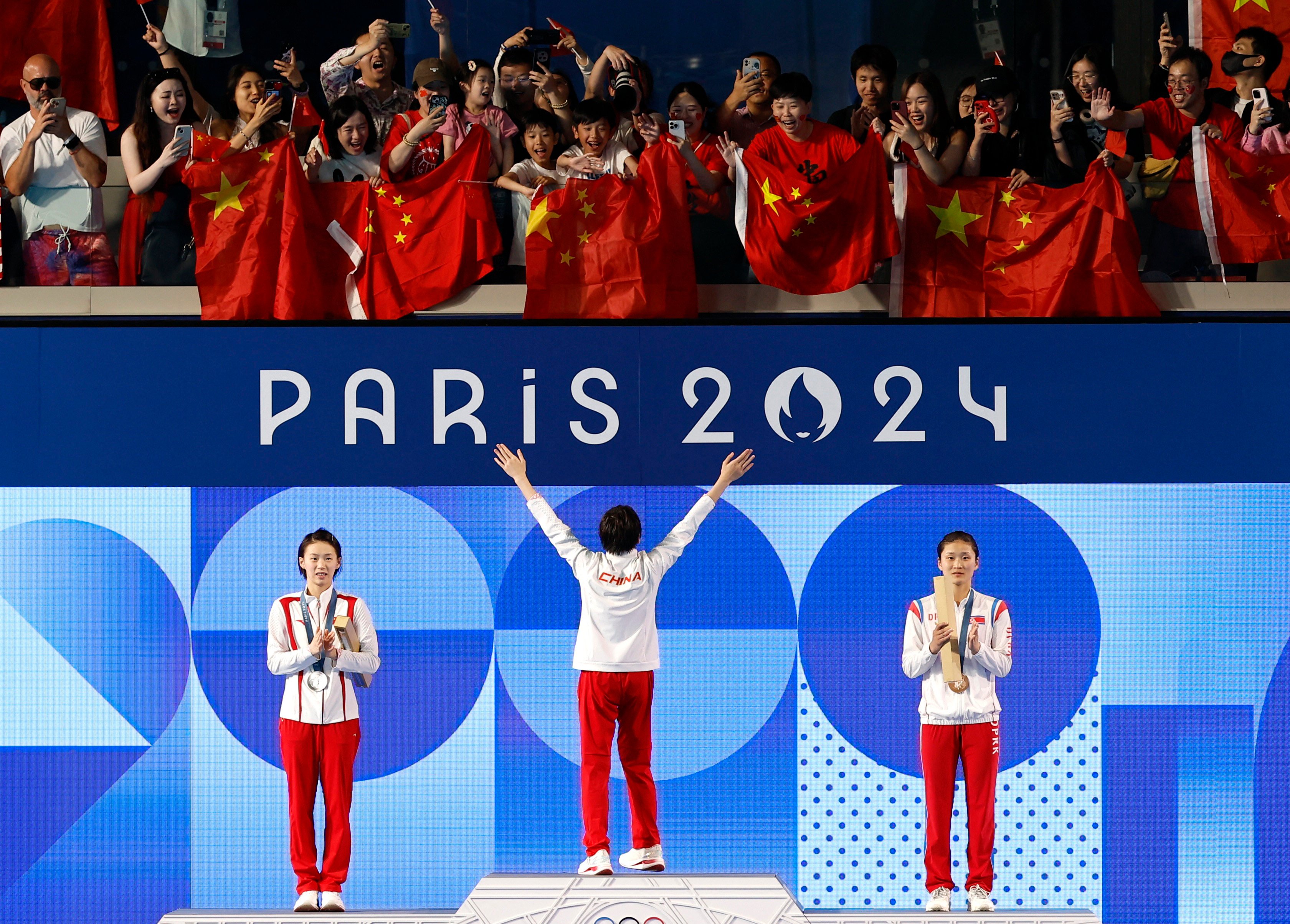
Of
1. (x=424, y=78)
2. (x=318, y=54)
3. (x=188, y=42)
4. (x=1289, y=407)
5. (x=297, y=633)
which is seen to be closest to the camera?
(x=297, y=633)

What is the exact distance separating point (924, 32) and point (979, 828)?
543 centimetres

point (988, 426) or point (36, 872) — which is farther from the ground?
point (988, 426)

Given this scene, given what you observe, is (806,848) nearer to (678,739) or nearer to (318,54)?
(678,739)

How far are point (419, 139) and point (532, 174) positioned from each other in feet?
2.08

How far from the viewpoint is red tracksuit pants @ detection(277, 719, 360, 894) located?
250 inches

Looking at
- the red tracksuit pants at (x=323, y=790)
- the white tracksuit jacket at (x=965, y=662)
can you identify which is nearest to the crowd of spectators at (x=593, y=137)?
the white tracksuit jacket at (x=965, y=662)

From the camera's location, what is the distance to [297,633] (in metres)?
6.30

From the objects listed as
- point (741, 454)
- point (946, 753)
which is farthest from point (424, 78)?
point (946, 753)

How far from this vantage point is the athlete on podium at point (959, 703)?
20.4 ft

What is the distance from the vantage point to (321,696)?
6.25 metres

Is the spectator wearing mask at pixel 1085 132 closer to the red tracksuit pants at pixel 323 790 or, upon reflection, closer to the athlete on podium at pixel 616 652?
the athlete on podium at pixel 616 652

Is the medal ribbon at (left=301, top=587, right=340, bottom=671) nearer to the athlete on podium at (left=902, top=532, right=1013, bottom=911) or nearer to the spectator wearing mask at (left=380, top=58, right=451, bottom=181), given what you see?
the spectator wearing mask at (left=380, top=58, right=451, bottom=181)

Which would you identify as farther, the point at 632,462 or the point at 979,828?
the point at 632,462

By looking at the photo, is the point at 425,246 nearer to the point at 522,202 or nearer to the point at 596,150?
the point at 522,202
